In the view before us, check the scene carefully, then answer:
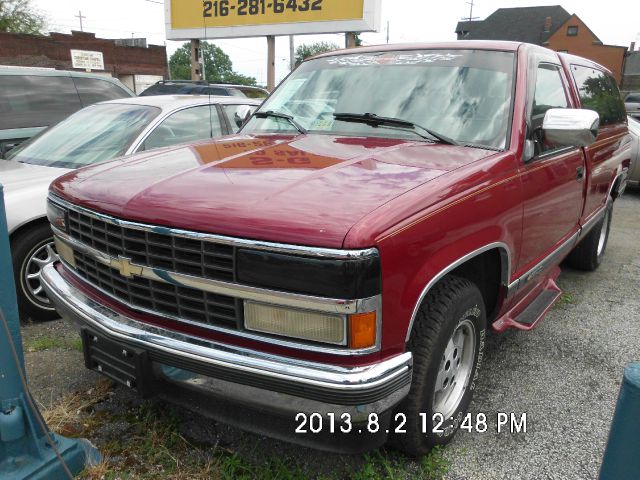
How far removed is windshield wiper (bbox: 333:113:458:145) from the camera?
282 cm

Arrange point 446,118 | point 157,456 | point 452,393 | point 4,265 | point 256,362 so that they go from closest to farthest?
point 256,362 < point 4,265 < point 157,456 < point 452,393 < point 446,118

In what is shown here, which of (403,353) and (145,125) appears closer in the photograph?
(403,353)

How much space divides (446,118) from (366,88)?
583 millimetres

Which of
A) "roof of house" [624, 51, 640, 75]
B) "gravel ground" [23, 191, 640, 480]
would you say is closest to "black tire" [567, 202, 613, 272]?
"gravel ground" [23, 191, 640, 480]

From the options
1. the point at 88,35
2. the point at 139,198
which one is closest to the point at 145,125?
the point at 139,198

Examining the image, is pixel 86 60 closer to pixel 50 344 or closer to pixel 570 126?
pixel 50 344

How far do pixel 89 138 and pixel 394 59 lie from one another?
261 cm

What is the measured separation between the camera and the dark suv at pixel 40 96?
20.0ft

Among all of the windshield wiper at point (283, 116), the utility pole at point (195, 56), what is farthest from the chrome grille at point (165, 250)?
the utility pole at point (195, 56)

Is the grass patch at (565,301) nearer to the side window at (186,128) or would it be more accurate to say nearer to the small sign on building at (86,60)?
the side window at (186,128)

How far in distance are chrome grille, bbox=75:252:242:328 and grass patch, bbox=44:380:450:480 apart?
754mm

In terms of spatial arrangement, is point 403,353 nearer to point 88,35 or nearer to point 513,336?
point 513,336

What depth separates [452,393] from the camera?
264 centimetres

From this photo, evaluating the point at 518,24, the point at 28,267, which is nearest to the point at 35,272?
the point at 28,267
